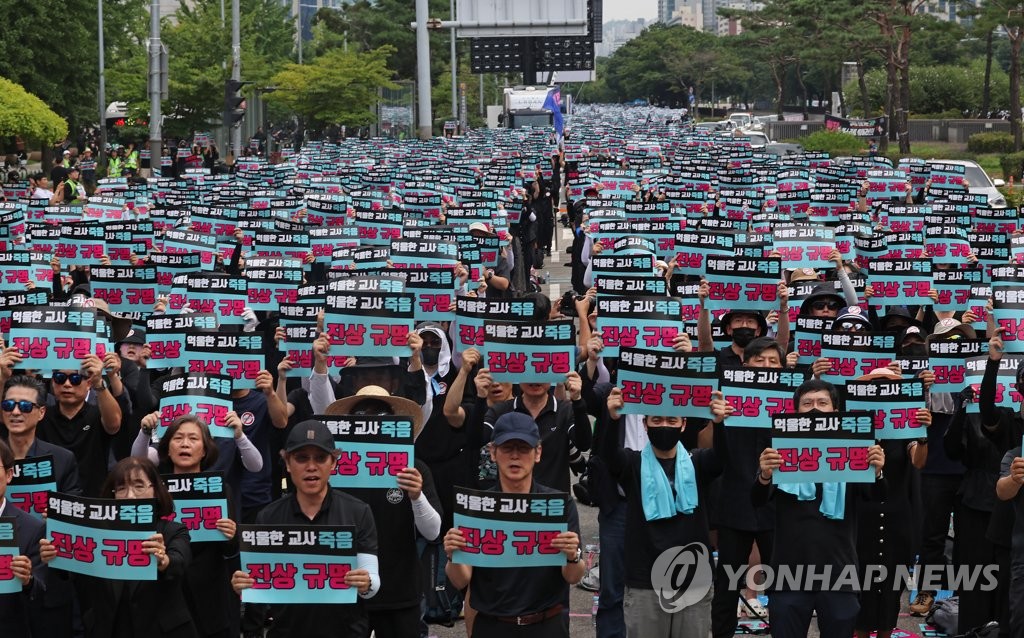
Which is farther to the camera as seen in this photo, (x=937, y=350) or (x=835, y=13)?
(x=835, y=13)

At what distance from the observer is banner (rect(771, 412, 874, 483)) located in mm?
7844

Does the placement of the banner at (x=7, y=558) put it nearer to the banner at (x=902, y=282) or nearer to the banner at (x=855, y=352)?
the banner at (x=855, y=352)

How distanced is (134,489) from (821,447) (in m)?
3.16

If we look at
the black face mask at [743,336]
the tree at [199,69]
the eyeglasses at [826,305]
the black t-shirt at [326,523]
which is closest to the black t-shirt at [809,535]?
the black t-shirt at [326,523]

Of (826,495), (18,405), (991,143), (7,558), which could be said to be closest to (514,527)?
(826,495)

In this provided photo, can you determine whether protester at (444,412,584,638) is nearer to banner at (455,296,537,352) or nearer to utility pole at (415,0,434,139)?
banner at (455,296,537,352)

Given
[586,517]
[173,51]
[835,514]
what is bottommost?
[586,517]

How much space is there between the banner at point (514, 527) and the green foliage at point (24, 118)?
1204 inches

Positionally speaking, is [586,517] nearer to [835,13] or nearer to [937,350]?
[937,350]

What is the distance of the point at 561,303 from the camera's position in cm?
1258

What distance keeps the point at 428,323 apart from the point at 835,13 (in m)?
60.2

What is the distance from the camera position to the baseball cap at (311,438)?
281 inches

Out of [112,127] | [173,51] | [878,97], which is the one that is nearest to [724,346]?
[173,51]

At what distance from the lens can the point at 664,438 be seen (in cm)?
806
